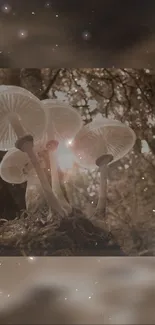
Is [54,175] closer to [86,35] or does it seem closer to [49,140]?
[49,140]

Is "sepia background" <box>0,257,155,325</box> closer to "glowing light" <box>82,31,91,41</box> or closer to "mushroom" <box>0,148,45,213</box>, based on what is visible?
"mushroom" <box>0,148,45,213</box>

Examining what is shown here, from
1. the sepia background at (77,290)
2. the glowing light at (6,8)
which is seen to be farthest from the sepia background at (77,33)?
the sepia background at (77,290)

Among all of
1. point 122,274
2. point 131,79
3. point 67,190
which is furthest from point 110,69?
point 122,274

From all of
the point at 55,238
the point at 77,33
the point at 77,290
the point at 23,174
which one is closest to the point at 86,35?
the point at 77,33

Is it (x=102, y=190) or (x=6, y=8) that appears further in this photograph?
(x=102, y=190)

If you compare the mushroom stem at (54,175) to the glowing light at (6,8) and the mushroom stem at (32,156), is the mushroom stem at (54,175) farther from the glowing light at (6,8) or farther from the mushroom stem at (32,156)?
the glowing light at (6,8)

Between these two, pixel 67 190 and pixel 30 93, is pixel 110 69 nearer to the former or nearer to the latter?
pixel 30 93

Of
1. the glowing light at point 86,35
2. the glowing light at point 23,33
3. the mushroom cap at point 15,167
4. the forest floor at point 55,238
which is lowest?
the forest floor at point 55,238
